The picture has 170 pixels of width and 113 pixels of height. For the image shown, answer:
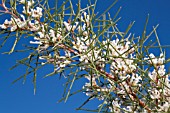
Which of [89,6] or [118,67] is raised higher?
[89,6]

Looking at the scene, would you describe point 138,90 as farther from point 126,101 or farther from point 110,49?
point 110,49

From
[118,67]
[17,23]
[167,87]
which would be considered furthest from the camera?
[17,23]

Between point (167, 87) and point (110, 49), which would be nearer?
point (167, 87)

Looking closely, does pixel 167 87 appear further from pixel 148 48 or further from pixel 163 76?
pixel 148 48

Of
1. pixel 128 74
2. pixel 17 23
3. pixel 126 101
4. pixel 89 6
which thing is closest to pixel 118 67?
pixel 128 74

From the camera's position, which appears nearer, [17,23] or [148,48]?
[148,48]

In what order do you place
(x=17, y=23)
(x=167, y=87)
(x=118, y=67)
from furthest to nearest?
(x=17, y=23)
(x=118, y=67)
(x=167, y=87)

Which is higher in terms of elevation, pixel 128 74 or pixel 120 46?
pixel 120 46

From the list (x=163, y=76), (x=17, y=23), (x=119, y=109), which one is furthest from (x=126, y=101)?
(x=17, y=23)

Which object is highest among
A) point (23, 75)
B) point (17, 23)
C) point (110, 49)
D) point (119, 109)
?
point (17, 23)
